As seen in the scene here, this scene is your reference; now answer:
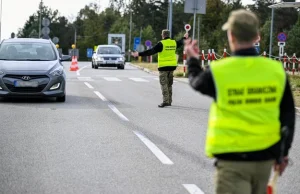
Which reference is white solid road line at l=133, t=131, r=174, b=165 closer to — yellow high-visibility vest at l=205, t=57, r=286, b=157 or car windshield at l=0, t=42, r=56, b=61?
yellow high-visibility vest at l=205, t=57, r=286, b=157

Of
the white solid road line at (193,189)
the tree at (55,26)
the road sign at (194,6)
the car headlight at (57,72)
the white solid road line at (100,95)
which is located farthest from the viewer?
the tree at (55,26)

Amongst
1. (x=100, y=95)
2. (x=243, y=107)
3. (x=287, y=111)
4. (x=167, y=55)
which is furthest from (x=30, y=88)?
(x=243, y=107)

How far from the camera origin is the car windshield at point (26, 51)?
18.3 m

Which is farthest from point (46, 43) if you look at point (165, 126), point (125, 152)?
point (125, 152)

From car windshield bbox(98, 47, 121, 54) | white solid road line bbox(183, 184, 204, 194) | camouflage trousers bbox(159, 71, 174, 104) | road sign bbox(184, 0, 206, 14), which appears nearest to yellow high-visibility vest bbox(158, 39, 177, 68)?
camouflage trousers bbox(159, 71, 174, 104)

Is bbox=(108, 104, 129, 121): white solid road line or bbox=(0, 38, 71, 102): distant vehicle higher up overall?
bbox=(0, 38, 71, 102): distant vehicle

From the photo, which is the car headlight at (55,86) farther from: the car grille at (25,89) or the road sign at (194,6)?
the road sign at (194,6)

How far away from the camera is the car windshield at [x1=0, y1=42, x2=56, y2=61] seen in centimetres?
1830

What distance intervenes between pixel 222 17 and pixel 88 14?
3558 centimetres

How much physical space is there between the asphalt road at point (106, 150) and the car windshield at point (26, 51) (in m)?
1.17

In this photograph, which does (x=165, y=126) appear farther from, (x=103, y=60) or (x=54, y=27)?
(x=54, y=27)

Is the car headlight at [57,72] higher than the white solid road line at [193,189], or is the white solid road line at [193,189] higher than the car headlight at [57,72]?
the car headlight at [57,72]

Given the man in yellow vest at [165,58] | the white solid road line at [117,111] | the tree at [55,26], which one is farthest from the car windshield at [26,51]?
the tree at [55,26]

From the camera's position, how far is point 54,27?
154 meters
